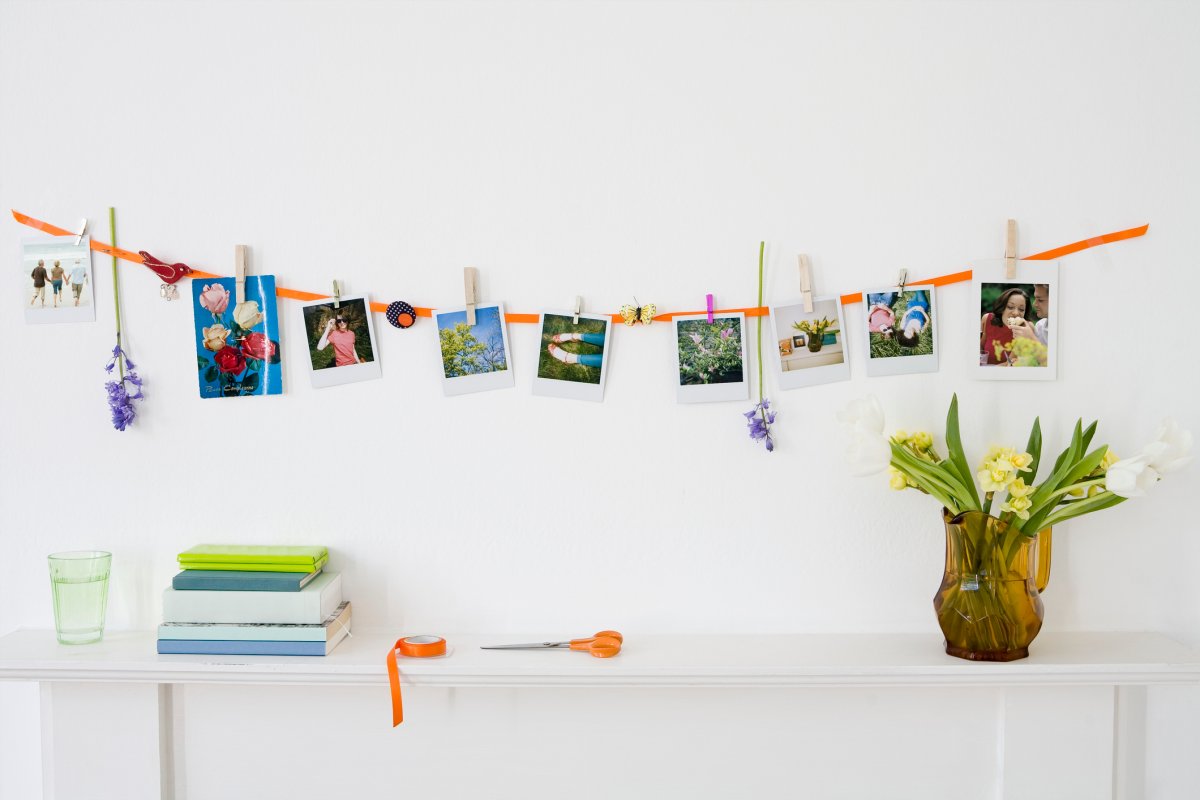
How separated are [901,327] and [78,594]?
136cm

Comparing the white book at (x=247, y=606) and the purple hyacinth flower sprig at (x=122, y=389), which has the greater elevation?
the purple hyacinth flower sprig at (x=122, y=389)

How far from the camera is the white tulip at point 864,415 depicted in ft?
4.24

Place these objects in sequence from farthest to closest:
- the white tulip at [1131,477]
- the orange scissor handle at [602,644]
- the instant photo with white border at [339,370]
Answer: the instant photo with white border at [339,370] < the orange scissor handle at [602,644] < the white tulip at [1131,477]

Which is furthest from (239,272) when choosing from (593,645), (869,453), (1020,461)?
(1020,461)

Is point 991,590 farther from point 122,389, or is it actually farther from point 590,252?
point 122,389

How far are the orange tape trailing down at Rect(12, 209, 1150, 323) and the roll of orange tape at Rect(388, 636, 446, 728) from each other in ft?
1.68

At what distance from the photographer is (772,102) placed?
1397 millimetres

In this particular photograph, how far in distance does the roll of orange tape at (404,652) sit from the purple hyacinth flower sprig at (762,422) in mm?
582

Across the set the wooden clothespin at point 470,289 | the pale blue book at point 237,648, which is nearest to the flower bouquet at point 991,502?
the wooden clothespin at point 470,289

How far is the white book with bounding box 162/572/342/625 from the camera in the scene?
1.31m

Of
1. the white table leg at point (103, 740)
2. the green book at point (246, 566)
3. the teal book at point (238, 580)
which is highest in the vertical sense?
the green book at point (246, 566)

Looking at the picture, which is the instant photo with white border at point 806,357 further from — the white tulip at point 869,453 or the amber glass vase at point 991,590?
the amber glass vase at point 991,590

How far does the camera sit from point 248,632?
1309mm

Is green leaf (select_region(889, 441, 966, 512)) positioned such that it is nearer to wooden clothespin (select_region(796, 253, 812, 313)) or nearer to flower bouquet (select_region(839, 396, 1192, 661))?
flower bouquet (select_region(839, 396, 1192, 661))
